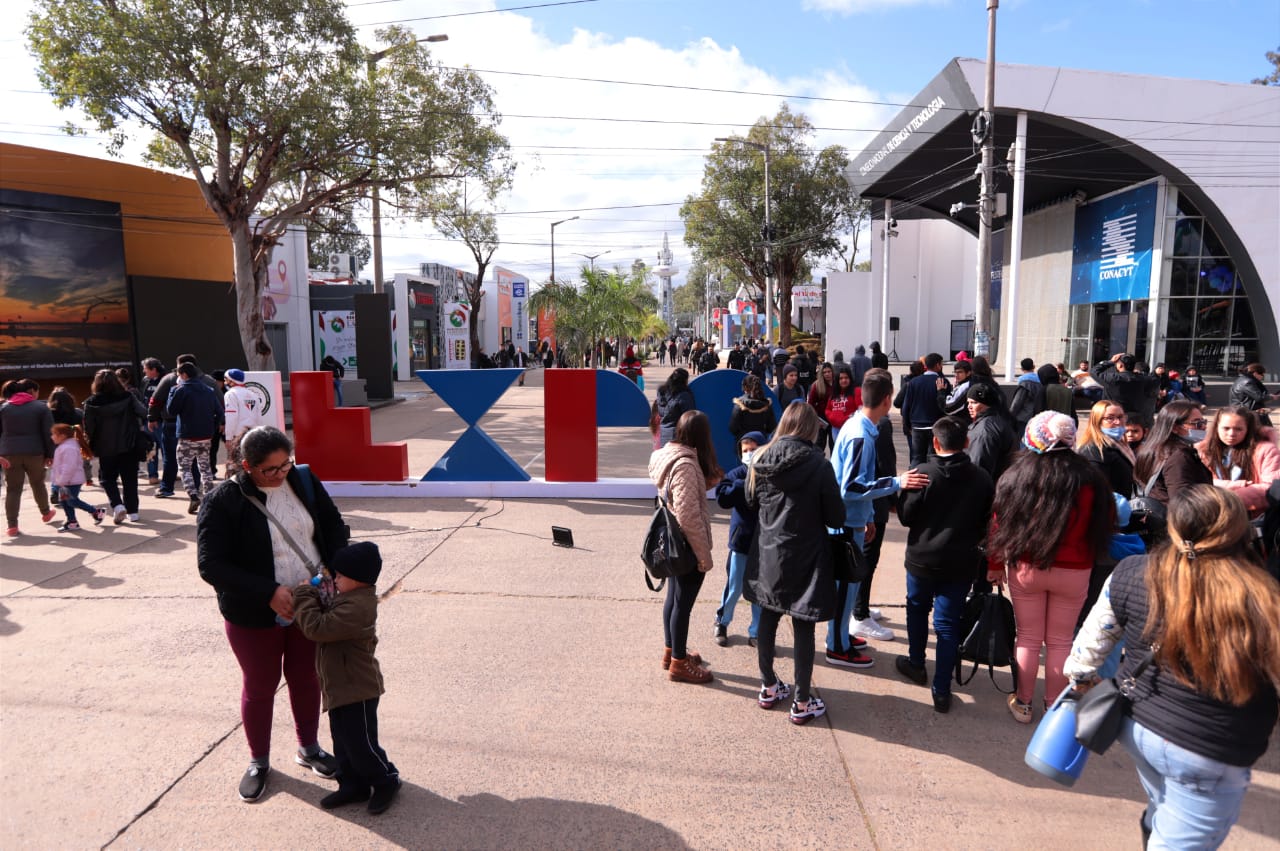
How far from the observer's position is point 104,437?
791 cm

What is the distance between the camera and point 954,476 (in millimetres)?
4031

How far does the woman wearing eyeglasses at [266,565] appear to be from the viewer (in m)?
3.16

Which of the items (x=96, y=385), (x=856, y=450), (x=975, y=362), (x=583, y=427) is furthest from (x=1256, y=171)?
(x=96, y=385)

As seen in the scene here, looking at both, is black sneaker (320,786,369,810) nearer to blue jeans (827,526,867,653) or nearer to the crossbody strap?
the crossbody strap

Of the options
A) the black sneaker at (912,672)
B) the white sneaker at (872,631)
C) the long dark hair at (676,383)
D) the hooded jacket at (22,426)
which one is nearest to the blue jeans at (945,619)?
the black sneaker at (912,672)

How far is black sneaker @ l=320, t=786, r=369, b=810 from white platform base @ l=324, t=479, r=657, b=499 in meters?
5.98

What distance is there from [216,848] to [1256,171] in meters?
26.4

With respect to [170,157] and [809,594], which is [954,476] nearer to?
[809,594]

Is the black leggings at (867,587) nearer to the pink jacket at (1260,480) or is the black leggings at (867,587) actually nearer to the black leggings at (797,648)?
the black leggings at (797,648)

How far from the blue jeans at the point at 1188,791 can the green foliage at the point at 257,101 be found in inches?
639

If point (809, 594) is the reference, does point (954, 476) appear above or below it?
above

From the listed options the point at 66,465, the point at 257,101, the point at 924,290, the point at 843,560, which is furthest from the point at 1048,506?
the point at 924,290

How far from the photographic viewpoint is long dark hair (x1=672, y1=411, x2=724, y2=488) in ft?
14.5

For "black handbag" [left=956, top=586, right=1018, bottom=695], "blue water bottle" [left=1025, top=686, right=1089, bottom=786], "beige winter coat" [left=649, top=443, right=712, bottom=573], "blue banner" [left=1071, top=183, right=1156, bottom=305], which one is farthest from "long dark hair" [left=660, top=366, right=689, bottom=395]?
"blue banner" [left=1071, top=183, right=1156, bottom=305]
